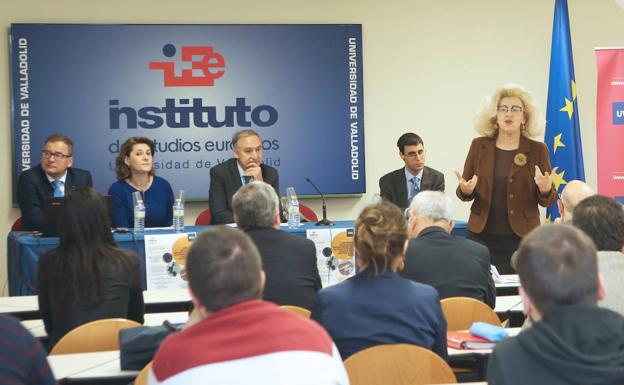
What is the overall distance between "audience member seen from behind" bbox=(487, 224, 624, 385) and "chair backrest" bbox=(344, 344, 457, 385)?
74cm

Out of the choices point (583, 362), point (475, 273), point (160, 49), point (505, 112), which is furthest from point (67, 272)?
point (160, 49)

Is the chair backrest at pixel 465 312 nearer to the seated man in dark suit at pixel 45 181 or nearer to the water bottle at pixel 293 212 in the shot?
the water bottle at pixel 293 212

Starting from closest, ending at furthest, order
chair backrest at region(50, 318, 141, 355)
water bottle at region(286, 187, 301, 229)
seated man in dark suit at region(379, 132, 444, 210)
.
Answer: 1. chair backrest at region(50, 318, 141, 355)
2. water bottle at region(286, 187, 301, 229)
3. seated man in dark suit at region(379, 132, 444, 210)

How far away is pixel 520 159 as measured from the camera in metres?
5.66

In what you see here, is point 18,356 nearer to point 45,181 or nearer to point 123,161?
point 123,161

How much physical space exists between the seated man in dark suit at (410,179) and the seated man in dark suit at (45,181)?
251 centimetres

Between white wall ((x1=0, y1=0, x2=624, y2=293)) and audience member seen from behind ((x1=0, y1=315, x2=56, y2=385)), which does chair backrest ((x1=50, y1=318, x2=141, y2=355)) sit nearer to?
audience member seen from behind ((x1=0, y1=315, x2=56, y2=385))

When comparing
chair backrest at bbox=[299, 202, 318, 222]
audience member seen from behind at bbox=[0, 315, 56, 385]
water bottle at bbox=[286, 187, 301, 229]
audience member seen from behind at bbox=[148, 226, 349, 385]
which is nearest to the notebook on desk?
water bottle at bbox=[286, 187, 301, 229]

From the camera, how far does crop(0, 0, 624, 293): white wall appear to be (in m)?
7.92

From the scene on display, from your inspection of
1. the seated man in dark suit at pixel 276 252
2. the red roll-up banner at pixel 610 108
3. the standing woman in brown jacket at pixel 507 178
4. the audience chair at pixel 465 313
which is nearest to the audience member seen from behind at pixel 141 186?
the standing woman in brown jacket at pixel 507 178

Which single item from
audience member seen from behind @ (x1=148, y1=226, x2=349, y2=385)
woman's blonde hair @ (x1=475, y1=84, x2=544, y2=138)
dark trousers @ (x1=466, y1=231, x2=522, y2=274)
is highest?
woman's blonde hair @ (x1=475, y1=84, x2=544, y2=138)

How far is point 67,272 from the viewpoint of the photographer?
367 centimetres

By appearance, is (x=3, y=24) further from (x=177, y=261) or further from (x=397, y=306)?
(x=397, y=306)

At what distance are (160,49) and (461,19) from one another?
2.90m
